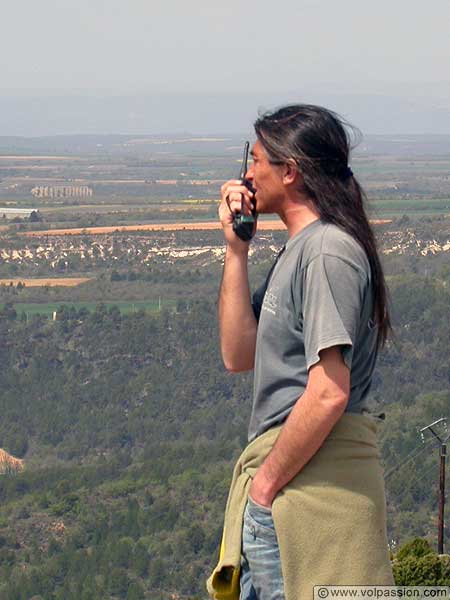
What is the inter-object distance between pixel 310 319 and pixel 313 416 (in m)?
0.26

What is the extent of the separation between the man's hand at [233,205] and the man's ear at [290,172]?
0.20 metres

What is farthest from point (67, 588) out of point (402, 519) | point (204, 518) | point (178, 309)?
point (178, 309)

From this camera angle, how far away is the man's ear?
12.6ft

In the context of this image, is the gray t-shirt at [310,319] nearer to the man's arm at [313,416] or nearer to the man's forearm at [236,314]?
the man's arm at [313,416]

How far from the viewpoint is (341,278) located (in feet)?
12.0

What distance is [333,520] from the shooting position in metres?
3.71

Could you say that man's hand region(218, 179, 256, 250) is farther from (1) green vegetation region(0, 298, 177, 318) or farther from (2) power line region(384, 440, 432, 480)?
(1) green vegetation region(0, 298, 177, 318)

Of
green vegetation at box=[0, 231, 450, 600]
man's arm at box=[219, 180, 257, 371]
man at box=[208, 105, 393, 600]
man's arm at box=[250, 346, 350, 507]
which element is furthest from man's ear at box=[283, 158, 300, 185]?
green vegetation at box=[0, 231, 450, 600]

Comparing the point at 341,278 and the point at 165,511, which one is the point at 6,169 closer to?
the point at 165,511

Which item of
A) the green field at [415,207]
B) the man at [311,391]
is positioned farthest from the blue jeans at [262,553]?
the green field at [415,207]

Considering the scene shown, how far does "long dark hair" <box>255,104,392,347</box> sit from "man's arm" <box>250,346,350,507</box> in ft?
0.94

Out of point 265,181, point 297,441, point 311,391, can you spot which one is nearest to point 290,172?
point 265,181

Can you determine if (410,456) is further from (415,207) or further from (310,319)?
(415,207)

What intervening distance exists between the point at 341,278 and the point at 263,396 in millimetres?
430
